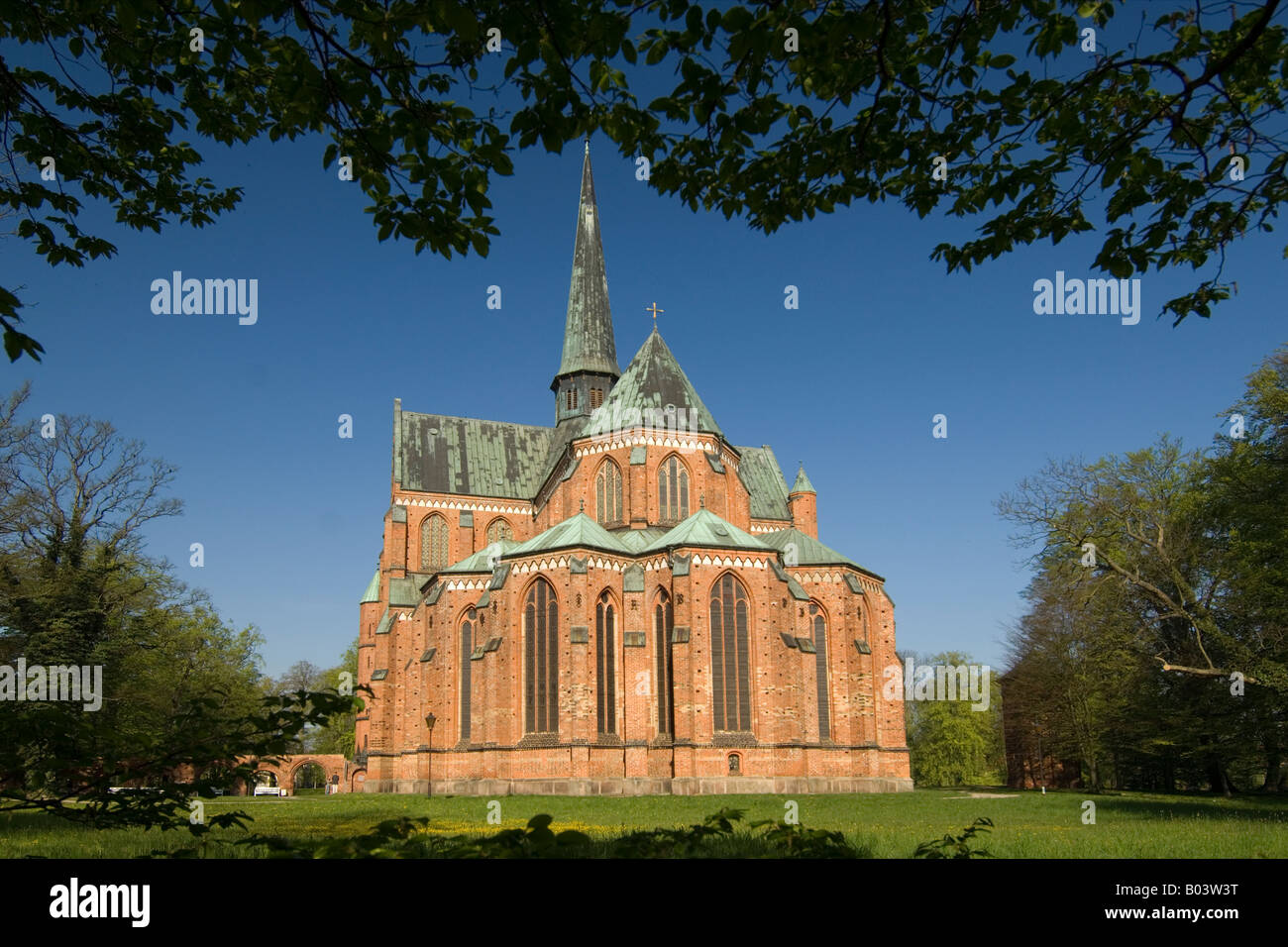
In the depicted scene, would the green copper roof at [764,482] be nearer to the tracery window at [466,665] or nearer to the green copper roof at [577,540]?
the green copper roof at [577,540]

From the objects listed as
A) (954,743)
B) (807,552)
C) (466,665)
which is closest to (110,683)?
(466,665)

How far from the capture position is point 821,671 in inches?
1577

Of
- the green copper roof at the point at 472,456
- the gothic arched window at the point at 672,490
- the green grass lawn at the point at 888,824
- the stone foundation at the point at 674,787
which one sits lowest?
the stone foundation at the point at 674,787

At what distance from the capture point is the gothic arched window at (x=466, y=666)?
40.7 metres

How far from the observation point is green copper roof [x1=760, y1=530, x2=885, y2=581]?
41156mm

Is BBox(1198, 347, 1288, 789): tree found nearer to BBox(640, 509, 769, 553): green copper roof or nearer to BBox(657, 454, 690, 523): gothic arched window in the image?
BBox(640, 509, 769, 553): green copper roof

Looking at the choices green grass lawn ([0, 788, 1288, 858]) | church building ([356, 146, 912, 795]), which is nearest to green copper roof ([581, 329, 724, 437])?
church building ([356, 146, 912, 795])

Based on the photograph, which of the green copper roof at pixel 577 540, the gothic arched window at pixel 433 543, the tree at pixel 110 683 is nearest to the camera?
the tree at pixel 110 683

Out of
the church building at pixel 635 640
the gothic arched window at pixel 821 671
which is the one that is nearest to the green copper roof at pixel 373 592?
the church building at pixel 635 640

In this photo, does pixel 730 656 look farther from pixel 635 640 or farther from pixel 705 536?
pixel 705 536

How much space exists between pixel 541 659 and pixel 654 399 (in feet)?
45.0

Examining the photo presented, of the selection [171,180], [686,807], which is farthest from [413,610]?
[171,180]

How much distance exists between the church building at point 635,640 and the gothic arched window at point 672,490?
0.07m

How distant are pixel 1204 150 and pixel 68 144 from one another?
8.62 metres
